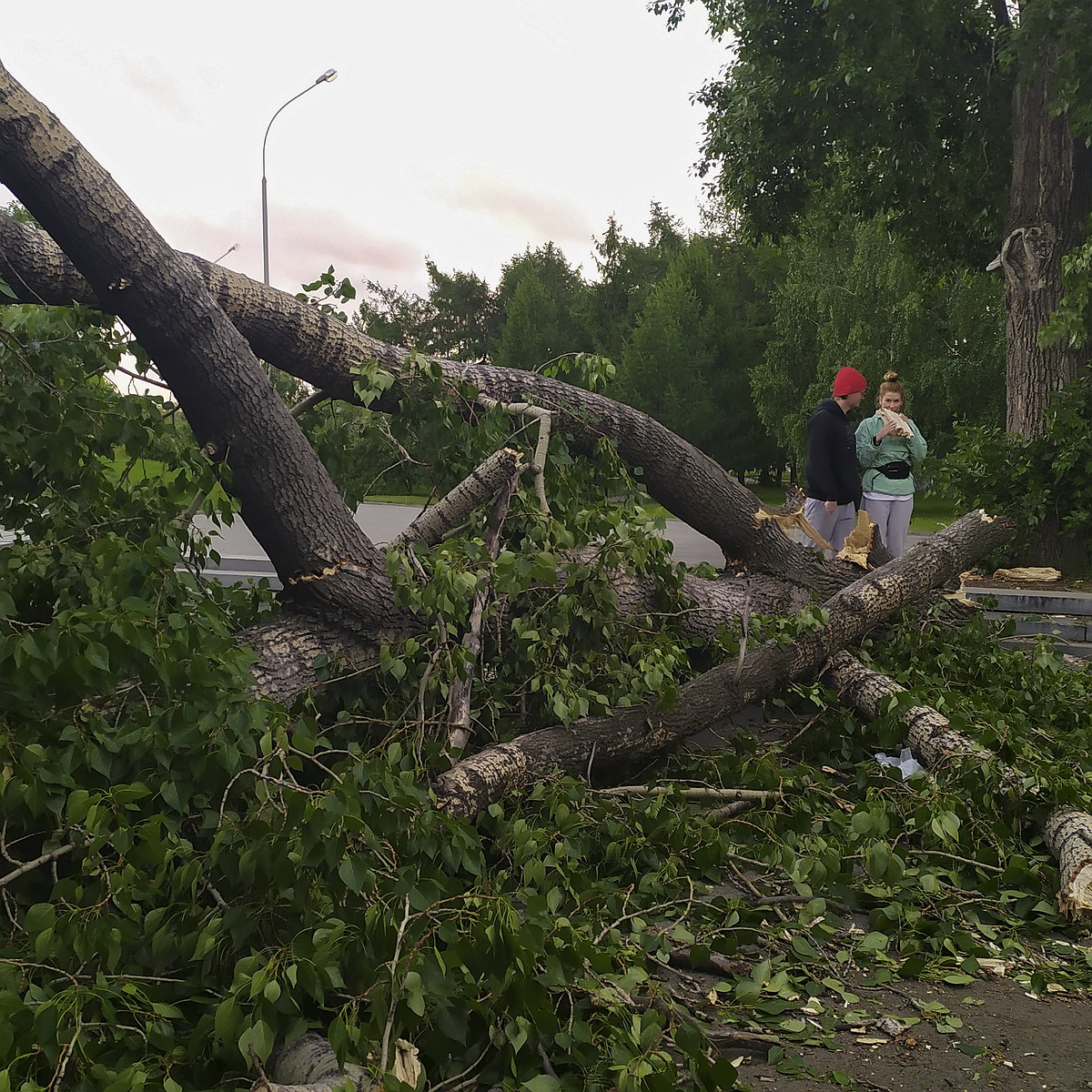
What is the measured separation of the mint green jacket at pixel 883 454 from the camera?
7.28 meters

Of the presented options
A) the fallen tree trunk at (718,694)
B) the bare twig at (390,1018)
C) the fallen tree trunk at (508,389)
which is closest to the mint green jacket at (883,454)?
the fallen tree trunk at (718,694)

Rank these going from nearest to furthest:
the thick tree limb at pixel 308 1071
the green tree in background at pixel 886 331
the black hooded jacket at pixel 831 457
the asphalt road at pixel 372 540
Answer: the thick tree limb at pixel 308 1071, the black hooded jacket at pixel 831 457, the asphalt road at pixel 372 540, the green tree in background at pixel 886 331

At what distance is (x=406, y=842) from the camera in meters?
2.60

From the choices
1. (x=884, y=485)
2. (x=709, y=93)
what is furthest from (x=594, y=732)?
(x=709, y=93)

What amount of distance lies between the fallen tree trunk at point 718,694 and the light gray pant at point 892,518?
1.27m

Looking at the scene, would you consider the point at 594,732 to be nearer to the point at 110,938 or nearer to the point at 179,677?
the point at 179,677

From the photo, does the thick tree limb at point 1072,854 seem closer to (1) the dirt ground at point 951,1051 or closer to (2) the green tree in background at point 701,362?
(1) the dirt ground at point 951,1051

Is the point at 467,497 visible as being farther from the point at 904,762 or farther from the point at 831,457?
the point at 831,457

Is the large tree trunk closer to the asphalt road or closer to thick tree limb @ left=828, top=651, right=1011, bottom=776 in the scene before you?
thick tree limb @ left=828, top=651, right=1011, bottom=776

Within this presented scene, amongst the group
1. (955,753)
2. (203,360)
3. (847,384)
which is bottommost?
(955,753)

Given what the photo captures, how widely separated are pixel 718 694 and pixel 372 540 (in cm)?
727

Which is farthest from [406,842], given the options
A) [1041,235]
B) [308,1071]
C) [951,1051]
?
[1041,235]

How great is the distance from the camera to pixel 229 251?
408cm

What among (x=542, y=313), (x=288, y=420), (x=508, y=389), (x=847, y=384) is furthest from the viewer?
(x=542, y=313)
